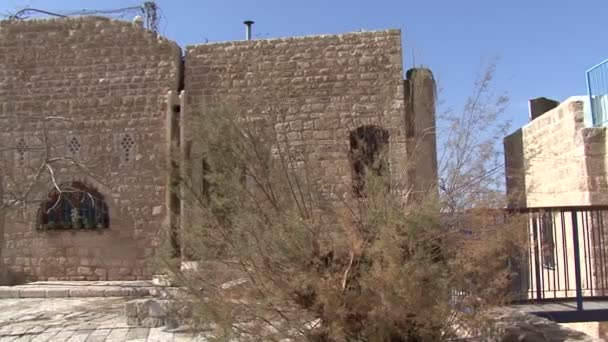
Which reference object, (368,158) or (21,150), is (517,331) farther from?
(21,150)

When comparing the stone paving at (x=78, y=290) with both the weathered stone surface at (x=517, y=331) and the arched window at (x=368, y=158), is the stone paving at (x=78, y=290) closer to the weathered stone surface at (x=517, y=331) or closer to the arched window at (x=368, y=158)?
the arched window at (x=368, y=158)

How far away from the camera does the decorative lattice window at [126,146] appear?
1064 cm

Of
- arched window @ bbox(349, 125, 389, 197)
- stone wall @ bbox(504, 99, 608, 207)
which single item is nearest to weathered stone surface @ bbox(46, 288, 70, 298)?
arched window @ bbox(349, 125, 389, 197)

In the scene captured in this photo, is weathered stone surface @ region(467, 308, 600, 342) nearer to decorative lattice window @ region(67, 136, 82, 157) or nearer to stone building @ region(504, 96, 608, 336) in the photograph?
stone building @ region(504, 96, 608, 336)

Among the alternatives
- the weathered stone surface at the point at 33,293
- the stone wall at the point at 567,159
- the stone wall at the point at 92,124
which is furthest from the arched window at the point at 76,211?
the stone wall at the point at 567,159

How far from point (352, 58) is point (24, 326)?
21.6 ft

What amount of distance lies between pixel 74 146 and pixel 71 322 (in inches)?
187

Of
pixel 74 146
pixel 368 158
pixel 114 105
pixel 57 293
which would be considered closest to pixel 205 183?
pixel 368 158

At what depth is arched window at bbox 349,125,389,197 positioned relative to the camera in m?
4.70

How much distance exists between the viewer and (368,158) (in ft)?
17.1

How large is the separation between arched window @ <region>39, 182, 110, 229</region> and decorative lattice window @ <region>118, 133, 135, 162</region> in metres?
0.87

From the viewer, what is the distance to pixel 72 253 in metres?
10.6

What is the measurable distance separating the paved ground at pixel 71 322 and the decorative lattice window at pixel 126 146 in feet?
9.32

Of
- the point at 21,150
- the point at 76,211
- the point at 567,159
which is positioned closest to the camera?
the point at 567,159
